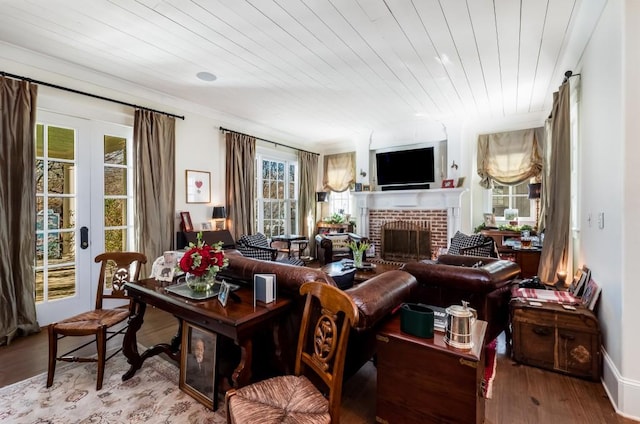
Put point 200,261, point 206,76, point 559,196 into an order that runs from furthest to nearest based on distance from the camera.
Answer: point 206,76, point 559,196, point 200,261

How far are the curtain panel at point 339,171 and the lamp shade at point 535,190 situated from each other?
3.28 m

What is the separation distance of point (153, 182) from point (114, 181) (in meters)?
0.42

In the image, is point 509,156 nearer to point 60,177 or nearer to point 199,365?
point 199,365

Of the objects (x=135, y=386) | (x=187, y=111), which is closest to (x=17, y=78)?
(x=187, y=111)

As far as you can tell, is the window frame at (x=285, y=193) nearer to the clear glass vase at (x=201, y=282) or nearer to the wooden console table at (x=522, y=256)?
the clear glass vase at (x=201, y=282)

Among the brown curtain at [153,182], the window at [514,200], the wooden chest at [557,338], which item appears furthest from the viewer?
Result: the window at [514,200]

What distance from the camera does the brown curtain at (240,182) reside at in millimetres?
4984

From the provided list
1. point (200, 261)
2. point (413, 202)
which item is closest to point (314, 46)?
point (200, 261)

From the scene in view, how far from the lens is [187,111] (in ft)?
14.5

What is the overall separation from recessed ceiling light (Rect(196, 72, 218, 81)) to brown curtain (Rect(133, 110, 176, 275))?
35.1 inches

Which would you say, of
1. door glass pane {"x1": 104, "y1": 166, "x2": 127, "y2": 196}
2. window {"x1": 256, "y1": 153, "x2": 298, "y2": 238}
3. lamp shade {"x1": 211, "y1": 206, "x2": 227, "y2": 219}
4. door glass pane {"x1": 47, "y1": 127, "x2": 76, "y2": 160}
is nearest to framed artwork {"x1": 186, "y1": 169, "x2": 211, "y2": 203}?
lamp shade {"x1": 211, "y1": 206, "x2": 227, "y2": 219}

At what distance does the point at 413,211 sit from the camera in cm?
588

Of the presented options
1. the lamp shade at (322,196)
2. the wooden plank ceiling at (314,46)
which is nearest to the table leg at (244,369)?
the wooden plank ceiling at (314,46)

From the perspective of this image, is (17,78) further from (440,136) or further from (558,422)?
(440,136)
